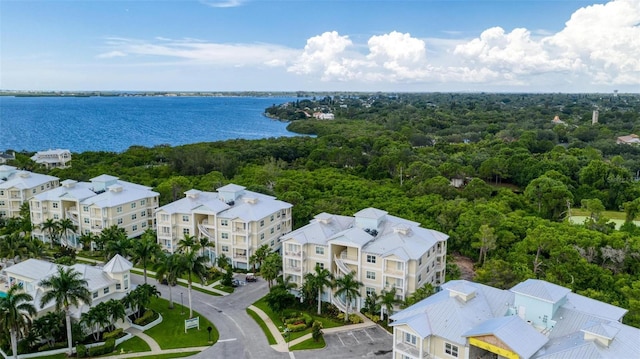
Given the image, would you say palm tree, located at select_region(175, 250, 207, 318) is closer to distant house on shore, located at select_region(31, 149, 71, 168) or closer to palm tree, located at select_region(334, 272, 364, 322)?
palm tree, located at select_region(334, 272, 364, 322)

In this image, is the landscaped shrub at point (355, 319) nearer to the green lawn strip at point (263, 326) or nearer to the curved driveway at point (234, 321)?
the green lawn strip at point (263, 326)

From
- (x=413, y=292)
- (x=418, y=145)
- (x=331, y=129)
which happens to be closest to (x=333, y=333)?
(x=413, y=292)

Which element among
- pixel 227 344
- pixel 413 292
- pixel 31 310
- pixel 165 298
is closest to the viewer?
pixel 31 310

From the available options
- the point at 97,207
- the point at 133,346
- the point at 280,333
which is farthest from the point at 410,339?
the point at 97,207

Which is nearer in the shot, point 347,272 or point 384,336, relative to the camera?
point 384,336

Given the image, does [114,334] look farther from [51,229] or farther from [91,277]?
[51,229]

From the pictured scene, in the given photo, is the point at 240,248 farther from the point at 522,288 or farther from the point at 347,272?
the point at 522,288

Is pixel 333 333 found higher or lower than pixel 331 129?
lower
